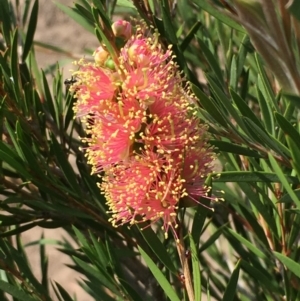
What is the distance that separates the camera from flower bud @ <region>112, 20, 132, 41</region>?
0.39 metres

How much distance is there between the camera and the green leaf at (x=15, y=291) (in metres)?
0.46

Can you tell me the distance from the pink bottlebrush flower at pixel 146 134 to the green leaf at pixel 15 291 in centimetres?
11

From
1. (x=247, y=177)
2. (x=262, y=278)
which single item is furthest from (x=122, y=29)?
(x=262, y=278)

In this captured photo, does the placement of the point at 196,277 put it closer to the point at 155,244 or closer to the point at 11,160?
the point at 155,244

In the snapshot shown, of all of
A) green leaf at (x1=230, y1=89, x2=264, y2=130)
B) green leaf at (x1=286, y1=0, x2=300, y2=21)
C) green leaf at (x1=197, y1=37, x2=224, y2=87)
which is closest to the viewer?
green leaf at (x1=286, y1=0, x2=300, y2=21)

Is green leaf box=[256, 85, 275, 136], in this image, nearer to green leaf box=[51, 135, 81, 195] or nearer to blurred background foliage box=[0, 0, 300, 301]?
blurred background foliage box=[0, 0, 300, 301]

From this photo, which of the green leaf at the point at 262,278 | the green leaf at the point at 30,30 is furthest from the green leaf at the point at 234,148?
the green leaf at the point at 30,30

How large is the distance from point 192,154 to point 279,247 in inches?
6.3

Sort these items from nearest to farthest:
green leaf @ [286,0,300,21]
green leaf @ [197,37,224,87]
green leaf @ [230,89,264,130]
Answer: green leaf @ [286,0,300,21] < green leaf @ [230,89,264,130] < green leaf @ [197,37,224,87]

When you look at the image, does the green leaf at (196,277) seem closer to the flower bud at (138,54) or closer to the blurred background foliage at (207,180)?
the blurred background foliage at (207,180)

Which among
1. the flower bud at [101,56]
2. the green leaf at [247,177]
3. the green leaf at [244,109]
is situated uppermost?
the flower bud at [101,56]

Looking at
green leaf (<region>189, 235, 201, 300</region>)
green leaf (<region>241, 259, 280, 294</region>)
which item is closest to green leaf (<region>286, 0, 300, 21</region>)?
green leaf (<region>189, 235, 201, 300</region>)

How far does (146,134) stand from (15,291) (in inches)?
6.4

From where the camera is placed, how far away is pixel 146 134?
15.3 inches
